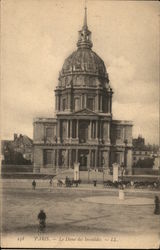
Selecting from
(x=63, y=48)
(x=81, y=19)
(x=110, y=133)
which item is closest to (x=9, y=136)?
(x=63, y=48)

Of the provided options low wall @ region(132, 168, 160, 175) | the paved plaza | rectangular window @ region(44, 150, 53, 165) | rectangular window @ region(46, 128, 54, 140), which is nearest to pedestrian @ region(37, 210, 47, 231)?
the paved plaza

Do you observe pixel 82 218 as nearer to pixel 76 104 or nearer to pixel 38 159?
pixel 38 159

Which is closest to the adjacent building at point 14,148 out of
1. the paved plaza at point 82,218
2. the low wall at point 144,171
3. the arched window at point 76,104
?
the paved plaza at point 82,218

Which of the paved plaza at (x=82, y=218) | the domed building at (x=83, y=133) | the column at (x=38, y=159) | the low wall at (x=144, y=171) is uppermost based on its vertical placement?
the domed building at (x=83, y=133)

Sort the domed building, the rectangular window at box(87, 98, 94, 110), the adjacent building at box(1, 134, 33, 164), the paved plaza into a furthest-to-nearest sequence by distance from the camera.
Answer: the rectangular window at box(87, 98, 94, 110)
the domed building
the adjacent building at box(1, 134, 33, 164)
the paved plaza

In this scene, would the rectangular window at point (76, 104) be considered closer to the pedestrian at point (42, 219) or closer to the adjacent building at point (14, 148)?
the adjacent building at point (14, 148)

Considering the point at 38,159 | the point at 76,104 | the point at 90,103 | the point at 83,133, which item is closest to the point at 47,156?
the point at 38,159

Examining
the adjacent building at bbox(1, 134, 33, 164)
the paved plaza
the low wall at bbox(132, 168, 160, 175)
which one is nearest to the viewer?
the paved plaza

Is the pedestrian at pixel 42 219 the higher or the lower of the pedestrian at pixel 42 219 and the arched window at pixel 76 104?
the lower

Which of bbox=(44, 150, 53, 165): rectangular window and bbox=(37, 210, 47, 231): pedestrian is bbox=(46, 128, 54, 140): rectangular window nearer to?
bbox=(44, 150, 53, 165): rectangular window
